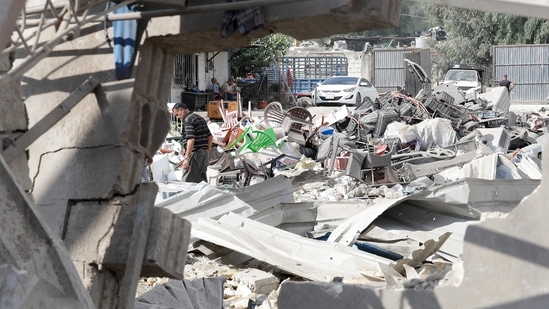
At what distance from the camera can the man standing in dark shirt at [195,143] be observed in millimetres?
11258

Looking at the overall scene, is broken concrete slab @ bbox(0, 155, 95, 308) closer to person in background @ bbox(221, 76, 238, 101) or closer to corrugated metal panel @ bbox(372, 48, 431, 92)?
person in background @ bbox(221, 76, 238, 101)

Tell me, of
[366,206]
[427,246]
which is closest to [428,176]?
[366,206]

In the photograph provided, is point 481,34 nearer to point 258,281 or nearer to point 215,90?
point 215,90

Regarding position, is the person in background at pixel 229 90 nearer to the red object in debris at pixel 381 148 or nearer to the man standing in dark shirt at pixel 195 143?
the red object in debris at pixel 381 148

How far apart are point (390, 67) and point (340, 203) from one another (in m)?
28.1

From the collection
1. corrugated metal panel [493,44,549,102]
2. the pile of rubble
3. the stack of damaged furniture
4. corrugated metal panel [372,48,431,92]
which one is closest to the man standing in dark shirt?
the pile of rubble

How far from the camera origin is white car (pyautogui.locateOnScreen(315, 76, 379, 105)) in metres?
31.0

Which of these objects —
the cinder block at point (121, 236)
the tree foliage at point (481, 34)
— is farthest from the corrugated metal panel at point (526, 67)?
the cinder block at point (121, 236)

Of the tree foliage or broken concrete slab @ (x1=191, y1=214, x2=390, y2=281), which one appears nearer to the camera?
broken concrete slab @ (x1=191, y1=214, x2=390, y2=281)

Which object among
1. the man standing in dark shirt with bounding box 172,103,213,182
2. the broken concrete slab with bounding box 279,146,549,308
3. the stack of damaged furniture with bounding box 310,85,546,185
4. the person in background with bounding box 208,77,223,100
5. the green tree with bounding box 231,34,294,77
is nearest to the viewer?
the broken concrete slab with bounding box 279,146,549,308

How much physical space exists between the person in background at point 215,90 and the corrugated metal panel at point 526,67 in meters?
10.6

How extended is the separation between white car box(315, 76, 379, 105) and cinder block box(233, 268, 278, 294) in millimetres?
22597

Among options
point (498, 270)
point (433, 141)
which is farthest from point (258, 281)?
point (433, 141)

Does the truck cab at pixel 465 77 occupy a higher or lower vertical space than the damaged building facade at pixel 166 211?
lower
